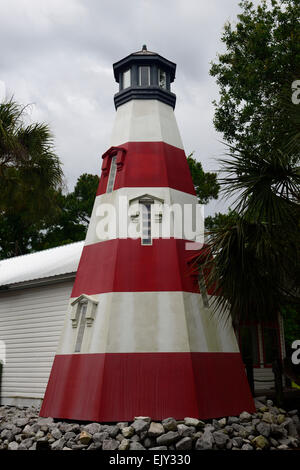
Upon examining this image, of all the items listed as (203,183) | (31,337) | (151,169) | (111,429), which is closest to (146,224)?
(151,169)

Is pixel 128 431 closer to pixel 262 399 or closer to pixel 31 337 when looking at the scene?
pixel 262 399

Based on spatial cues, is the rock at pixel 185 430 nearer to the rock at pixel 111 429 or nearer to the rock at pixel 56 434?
the rock at pixel 111 429

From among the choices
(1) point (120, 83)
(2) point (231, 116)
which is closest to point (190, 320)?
(1) point (120, 83)

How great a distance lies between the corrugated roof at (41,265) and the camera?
15.3m

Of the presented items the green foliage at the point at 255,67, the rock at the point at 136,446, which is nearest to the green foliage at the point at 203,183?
the green foliage at the point at 255,67

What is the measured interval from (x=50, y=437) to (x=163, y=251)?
4780 mm

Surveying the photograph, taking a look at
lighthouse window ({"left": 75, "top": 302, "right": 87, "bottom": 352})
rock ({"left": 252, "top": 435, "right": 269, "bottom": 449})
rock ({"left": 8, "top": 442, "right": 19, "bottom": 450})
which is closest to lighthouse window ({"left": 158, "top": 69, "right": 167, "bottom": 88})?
lighthouse window ({"left": 75, "top": 302, "right": 87, "bottom": 352})

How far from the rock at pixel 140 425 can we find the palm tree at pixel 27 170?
270 inches

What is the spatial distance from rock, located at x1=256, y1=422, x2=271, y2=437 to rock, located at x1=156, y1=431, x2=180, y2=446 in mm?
1981

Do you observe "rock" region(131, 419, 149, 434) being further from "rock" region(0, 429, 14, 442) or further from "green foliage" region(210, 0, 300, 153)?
"green foliage" region(210, 0, 300, 153)

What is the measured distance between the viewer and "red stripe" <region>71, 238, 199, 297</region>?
1078 cm

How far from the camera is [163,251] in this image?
36.6 feet

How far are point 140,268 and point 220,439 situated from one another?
4.08 m
